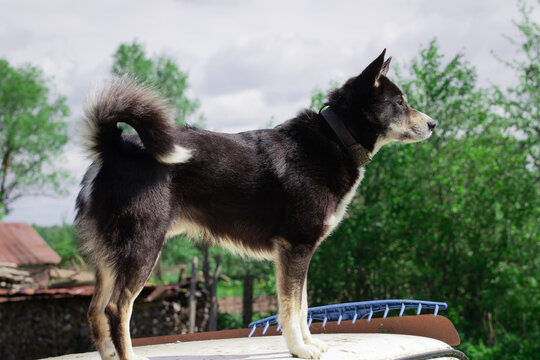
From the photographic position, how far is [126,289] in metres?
3.28

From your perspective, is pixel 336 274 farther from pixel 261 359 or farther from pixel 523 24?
Answer: pixel 261 359

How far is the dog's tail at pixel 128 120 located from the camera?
3406 millimetres

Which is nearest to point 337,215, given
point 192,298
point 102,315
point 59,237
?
point 102,315

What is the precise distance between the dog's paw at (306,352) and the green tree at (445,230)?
27.8 ft

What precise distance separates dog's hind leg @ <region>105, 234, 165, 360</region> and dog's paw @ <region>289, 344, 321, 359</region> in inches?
39.6

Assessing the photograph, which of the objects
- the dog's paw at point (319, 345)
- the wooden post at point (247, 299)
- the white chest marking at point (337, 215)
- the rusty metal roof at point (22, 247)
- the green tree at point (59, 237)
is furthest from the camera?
the green tree at point (59, 237)

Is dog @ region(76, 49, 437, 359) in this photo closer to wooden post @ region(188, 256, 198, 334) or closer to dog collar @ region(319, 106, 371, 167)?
dog collar @ region(319, 106, 371, 167)

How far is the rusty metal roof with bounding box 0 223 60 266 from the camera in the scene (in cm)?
1989

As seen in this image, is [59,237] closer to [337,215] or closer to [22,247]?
[22,247]

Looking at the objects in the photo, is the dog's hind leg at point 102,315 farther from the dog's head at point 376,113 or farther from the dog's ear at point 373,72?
the dog's ear at point 373,72

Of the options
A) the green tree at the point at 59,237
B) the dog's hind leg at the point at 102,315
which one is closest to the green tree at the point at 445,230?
the dog's hind leg at the point at 102,315

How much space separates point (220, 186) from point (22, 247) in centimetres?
1945

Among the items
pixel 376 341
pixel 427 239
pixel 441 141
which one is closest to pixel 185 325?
pixel 427 239

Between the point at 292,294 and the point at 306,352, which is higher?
the point at 292,294
